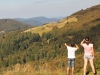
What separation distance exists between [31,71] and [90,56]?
16.1 ft

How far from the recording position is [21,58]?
651ft

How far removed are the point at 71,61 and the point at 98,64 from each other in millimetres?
4040

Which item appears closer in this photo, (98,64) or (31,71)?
(31,71)

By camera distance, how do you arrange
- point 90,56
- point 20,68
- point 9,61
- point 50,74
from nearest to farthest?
point 90,56 < point 50,74 < point 20,68 < point 9,61

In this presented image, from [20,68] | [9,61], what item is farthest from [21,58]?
[20,68]

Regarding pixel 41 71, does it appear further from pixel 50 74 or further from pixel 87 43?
pixel 87 43

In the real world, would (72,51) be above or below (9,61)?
above

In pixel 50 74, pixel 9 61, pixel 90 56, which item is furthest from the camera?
pixel 9 61

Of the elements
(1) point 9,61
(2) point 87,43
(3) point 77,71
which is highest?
(2) point 87,43

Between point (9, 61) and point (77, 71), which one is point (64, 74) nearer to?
point (77, 71)

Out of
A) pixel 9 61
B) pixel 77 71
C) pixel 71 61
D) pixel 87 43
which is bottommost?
pixel 9 61

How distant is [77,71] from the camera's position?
18812mm

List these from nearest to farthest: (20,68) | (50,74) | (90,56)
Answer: (90,56) → (50,74) → (20,68)

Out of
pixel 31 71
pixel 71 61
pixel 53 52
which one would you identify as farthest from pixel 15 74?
pixel 53 52
